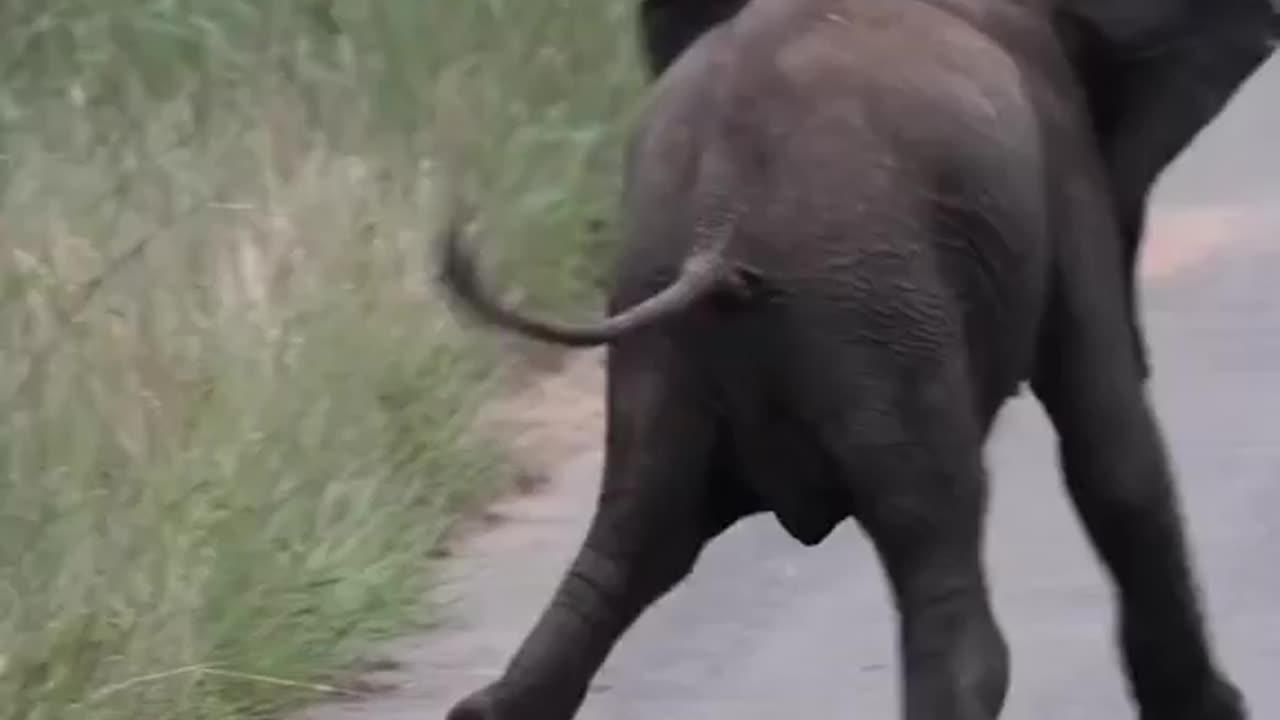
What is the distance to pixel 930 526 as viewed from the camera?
11.0ft

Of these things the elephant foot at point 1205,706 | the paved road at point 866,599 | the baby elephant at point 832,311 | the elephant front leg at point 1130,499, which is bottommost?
the paved road at point 866,599

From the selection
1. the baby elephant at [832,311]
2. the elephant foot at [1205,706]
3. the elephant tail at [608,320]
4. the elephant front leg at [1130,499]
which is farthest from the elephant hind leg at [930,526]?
the elephant foot at [1205,706]

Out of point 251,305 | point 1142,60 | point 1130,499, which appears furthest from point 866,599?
point 1142,60

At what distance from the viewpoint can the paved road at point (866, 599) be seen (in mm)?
5156

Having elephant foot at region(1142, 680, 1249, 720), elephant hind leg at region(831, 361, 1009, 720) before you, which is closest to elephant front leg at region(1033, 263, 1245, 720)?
elephant foot at region(1142, 680, 1249, 720)

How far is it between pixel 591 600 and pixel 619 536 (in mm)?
86

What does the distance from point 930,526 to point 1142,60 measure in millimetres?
853

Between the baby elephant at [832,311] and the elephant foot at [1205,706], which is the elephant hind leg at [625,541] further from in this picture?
the elephant foot at [1205,706]

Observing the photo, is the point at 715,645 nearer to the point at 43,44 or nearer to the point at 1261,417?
the point at 1261,417

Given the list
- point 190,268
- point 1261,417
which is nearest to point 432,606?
point 190,268

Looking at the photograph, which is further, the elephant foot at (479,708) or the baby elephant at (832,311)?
the elephant foot at (479,708)

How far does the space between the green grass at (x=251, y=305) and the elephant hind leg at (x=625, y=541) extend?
1190 millimetres

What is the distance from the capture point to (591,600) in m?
3.55

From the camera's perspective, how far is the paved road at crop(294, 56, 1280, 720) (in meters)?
5.16
